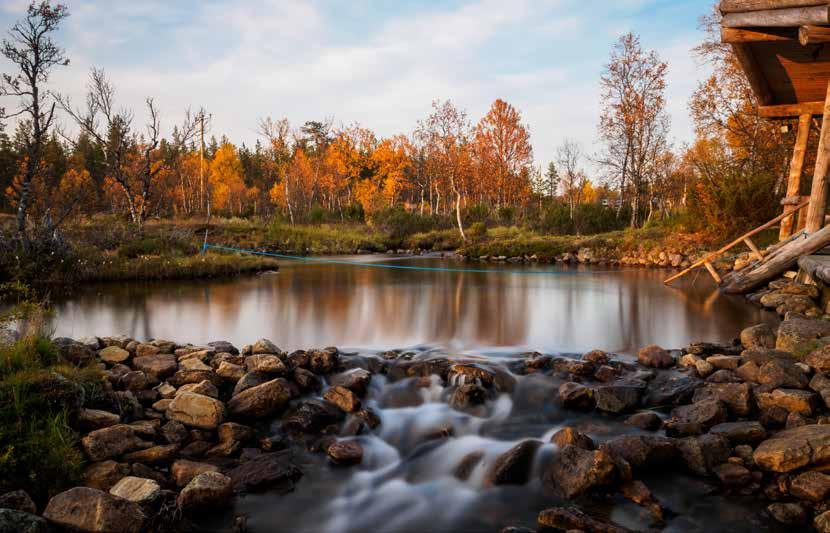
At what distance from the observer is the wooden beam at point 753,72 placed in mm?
8656

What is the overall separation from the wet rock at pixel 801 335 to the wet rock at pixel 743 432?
86.0 inches

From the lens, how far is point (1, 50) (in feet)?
50.7

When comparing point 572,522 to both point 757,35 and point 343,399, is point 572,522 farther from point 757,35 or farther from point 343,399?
point 757,35

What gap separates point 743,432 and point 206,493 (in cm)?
439

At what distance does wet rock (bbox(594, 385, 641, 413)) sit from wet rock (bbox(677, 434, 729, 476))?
0.99 metres

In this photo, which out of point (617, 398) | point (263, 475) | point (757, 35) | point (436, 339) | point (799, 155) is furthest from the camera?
point (799, 155)

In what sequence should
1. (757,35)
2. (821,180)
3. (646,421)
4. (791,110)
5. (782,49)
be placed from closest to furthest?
(646,421), (757,35), (782,49), (821,180), (791,110)

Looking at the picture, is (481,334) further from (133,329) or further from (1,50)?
(1,50)

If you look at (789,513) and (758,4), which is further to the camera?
(758,4)

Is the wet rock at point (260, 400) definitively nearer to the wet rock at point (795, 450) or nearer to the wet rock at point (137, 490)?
the wet rock at point (137, 490)

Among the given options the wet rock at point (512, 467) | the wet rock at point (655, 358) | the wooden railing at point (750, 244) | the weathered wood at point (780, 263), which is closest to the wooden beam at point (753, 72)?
the wooden railing at point (750, 244)

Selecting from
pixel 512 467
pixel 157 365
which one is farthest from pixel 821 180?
pixel 157 365

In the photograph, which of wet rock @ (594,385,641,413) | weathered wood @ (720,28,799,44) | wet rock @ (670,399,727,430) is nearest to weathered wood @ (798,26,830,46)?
weathered wood @ (720,28,799,44)

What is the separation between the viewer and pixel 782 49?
8.99 metres
